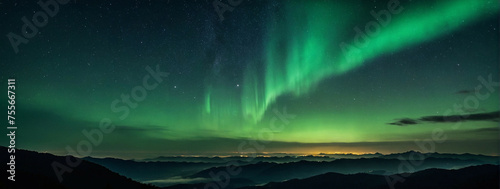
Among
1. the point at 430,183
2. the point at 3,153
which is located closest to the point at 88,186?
the point at 3,153

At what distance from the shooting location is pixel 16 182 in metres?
41.7

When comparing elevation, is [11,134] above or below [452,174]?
above

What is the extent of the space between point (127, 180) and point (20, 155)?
804 inches

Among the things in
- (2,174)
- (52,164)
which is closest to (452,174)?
(52,164)

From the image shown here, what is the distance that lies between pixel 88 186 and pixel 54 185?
18427mm

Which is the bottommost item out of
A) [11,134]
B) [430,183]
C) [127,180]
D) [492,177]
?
[430,183]

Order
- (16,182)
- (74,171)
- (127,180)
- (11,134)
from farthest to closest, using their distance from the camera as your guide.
Result: (127,180) < (74,171) < (16,182) < (11,134)

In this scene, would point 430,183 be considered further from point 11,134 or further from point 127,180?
point 11,134

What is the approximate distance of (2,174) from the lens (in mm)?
41844

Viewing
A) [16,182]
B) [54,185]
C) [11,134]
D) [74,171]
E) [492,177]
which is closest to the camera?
[11,134]

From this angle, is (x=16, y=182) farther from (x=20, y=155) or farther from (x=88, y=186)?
(x=20, y=155)

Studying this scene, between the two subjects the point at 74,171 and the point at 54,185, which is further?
the point at 74,171

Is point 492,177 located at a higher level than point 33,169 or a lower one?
lower

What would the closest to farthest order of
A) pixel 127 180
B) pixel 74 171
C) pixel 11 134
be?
1. pixel 11 134
2. pixel 74 171
3. pixel 127 180
